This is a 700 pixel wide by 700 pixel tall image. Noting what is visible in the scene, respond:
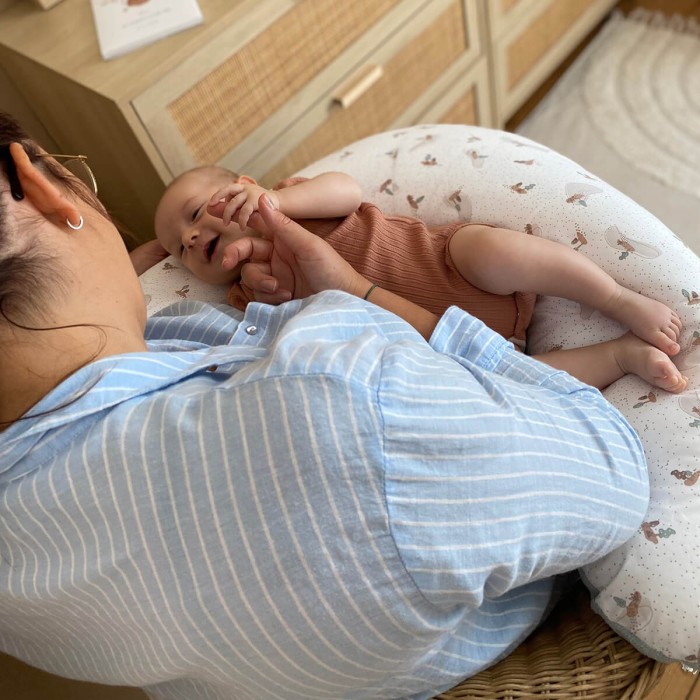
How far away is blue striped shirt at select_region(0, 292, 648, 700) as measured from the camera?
0.57m

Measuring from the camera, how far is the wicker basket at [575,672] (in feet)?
2.52

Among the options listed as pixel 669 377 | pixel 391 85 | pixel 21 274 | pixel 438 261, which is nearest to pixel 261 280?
pixel 438 261

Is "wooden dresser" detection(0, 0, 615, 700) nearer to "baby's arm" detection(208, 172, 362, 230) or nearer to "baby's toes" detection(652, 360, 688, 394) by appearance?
"baby's arm" detection(208, 172, 362, 230)

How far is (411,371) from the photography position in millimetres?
613

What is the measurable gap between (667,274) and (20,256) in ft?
2.80

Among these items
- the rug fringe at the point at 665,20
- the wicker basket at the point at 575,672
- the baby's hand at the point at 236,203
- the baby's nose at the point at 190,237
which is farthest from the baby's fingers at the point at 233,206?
the rug fringe at the point at 665,20

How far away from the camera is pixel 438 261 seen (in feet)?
3.64

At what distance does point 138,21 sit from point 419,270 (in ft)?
2.21

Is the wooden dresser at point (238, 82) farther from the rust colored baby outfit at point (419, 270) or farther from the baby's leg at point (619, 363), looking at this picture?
the baby's leg at point (619, 363)

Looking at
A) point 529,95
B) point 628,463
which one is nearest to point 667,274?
point 628,463

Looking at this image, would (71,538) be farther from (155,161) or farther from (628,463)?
(155,161)

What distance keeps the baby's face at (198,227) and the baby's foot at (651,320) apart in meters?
0.60

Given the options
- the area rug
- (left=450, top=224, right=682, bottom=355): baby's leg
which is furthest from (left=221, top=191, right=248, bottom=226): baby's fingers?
the area rug

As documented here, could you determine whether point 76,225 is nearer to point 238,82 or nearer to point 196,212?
point 196,212
